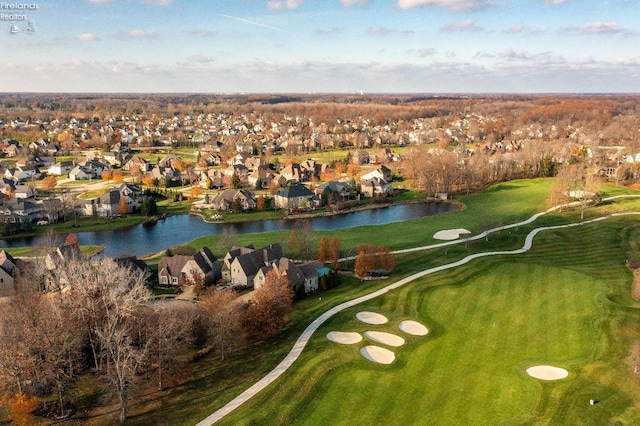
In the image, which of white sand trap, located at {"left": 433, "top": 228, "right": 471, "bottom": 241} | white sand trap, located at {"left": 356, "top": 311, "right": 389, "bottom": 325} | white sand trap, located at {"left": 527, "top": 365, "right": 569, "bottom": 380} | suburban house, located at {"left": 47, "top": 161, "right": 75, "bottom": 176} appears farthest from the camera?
suburban house, located at {"left": 47, "top": 161, "right": 75, "bottom": 176}

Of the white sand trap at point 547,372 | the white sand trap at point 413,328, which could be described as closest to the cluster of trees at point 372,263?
the white sand trap at point 413,328

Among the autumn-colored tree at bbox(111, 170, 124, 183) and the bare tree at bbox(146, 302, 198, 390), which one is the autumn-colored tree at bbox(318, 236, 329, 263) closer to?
the bare tree at bbox(146, 302, 198, 390)

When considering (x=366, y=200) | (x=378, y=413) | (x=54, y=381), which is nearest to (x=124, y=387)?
(x=54, y=381)

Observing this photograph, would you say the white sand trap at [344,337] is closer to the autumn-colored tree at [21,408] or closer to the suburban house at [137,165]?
the autumn-colored tree at [21,408]

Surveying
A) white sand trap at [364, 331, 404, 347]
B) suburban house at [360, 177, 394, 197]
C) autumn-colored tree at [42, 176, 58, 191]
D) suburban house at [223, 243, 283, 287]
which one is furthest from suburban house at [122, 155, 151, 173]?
white sand trap at [364, 331, 404, 347]

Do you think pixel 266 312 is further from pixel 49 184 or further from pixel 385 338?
pixel 49 184

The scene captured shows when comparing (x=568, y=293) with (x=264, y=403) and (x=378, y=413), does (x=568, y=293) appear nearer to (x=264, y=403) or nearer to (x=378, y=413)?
(x=378, y=413)
